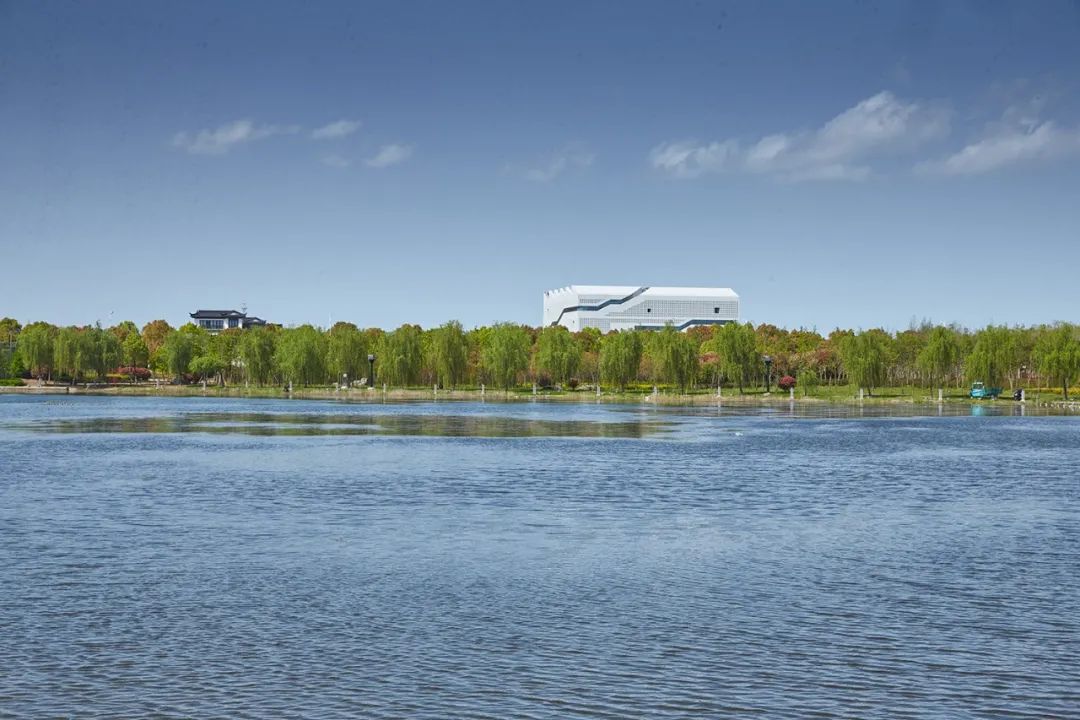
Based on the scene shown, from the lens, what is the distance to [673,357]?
98.8 m

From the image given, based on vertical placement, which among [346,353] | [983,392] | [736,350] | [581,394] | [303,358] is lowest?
[581,394]

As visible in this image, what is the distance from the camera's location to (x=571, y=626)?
1272 cm

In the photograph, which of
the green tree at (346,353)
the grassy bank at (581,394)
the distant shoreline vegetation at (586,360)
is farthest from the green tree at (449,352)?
the green tree at (346,353)

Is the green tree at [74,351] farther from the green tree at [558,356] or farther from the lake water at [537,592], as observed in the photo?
the lake water at [537,592]

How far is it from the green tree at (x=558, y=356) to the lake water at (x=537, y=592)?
7268cm

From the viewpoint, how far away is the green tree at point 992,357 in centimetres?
8750

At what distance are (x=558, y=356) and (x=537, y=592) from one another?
90.8 metres

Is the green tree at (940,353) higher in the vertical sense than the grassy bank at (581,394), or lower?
higher

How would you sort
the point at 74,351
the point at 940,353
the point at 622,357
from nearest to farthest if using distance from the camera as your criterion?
the point at 940,353 < the point at 622,357 < the point at 74,351

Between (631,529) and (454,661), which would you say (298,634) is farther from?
(631,529)

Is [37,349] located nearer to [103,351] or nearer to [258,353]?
[103,351]

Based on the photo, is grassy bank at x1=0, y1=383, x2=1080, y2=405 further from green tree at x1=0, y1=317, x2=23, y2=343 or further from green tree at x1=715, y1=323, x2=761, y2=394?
green tree at x1=0, y1=317, x2=23, y2=343

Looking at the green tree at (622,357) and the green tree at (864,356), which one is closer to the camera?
the green tree at (864,356)

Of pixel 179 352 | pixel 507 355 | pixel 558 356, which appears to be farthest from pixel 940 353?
pixel 179 352
